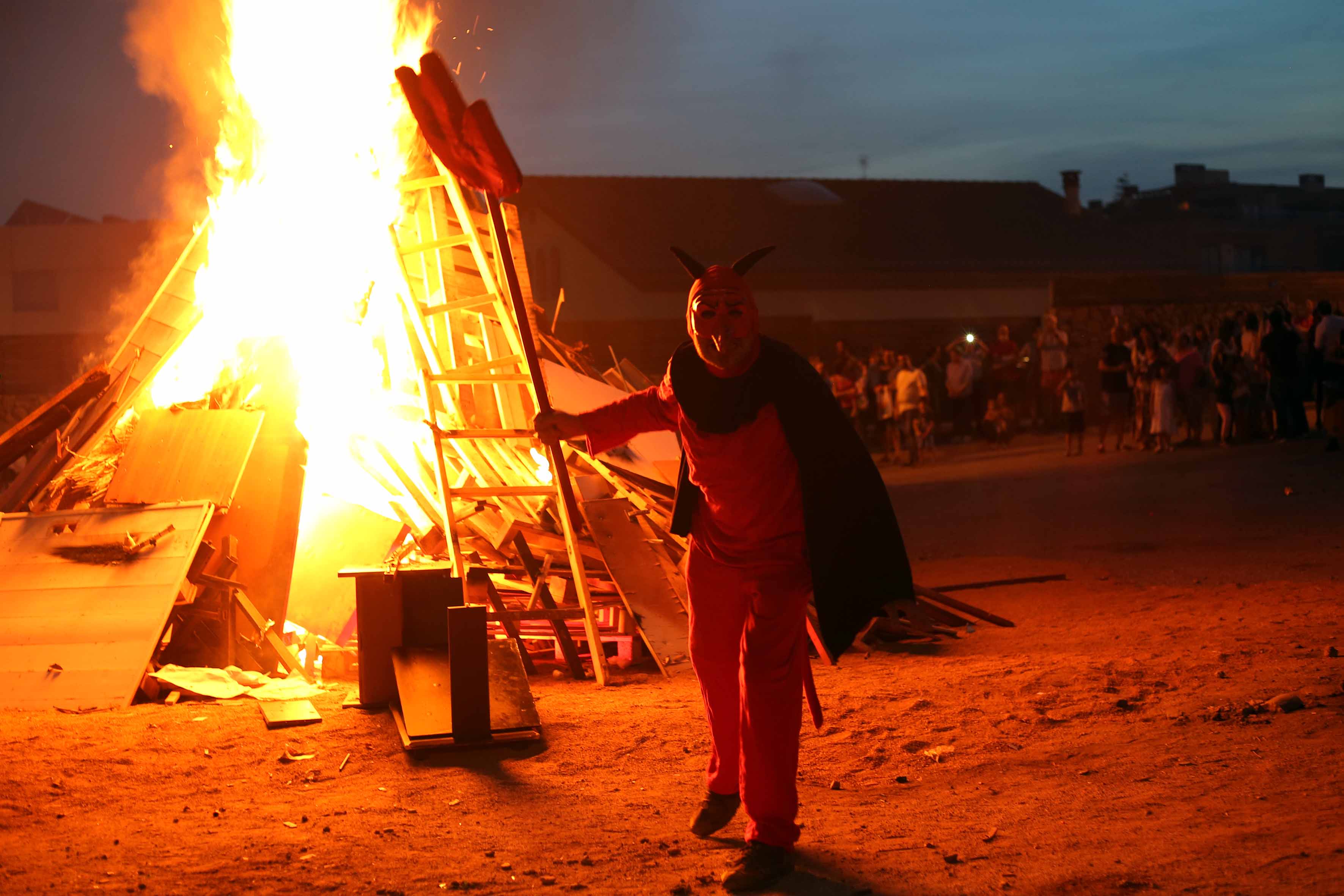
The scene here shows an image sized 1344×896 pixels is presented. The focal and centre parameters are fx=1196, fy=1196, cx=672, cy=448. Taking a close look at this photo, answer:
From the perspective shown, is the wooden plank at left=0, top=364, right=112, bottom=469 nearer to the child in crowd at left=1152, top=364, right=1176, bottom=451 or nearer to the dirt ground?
the dirt ground

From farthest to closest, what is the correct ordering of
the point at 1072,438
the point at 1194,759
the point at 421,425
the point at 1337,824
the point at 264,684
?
the point at 1072,438, the point at 421,425, the point at 264,684, the point at 1194,759, the point at 1337,824

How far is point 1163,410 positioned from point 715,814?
15.1 m

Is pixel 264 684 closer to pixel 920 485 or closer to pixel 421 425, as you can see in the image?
pixel 421 425

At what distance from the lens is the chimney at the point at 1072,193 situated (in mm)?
41438

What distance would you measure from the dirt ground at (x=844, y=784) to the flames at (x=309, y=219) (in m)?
3.30

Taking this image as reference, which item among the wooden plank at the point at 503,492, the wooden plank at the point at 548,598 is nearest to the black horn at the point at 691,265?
the wooden plank at the point at 503,492

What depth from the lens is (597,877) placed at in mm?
4129

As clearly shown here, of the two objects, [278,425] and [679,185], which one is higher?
[679,185]

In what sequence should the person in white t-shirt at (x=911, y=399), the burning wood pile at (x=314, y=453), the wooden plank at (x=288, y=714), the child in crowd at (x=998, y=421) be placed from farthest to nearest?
the child in crowd at (x=998, y=421) → the person in white t-shirt at (x=911, y=399) → the burning wood pile at (x=314, y=453) → the wooden plank at (x=288, y=714)

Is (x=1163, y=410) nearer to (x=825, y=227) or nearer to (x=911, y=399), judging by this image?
(x=911, y=399)

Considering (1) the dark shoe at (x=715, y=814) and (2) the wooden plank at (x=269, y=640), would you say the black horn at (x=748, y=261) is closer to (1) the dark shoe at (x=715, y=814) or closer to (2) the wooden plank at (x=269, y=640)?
(1) the dark shoe at (x=715, y=814)

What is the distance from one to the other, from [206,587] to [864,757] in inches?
181

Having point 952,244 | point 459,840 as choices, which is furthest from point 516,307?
point 952,244

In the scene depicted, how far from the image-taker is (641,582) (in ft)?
27.1
